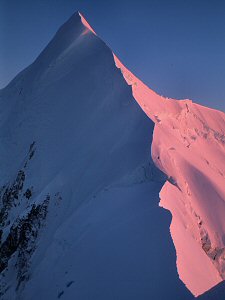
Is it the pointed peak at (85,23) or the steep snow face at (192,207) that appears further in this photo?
the pointed peak at (85,23)

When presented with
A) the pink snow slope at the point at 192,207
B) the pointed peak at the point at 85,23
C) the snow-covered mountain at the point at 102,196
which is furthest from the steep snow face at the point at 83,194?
the pointed peak at the point at 85,23

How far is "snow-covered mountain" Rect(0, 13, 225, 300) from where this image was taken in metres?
12.5

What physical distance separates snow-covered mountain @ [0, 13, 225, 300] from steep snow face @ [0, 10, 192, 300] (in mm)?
54

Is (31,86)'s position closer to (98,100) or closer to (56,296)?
(98,100)

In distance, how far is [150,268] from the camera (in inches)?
465

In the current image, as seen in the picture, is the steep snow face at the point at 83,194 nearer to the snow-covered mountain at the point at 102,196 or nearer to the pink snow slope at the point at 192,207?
the snow-covered mountain at the point at 102,196

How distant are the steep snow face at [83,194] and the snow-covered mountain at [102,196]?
5 centimetres

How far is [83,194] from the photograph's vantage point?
1903cm

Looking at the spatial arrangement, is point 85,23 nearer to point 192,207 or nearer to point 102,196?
point 102,196

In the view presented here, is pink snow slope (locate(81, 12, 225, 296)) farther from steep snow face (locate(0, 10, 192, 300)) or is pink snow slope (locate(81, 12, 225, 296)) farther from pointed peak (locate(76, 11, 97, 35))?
pointed peak (locate(76, 11, 97, 35))

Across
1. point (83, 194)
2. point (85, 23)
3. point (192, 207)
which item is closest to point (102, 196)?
point (83, 194)

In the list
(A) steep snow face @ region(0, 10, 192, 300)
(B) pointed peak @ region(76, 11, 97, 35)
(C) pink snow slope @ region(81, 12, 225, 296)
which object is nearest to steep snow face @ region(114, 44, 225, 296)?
(C) pink snow slope @ region(81, 12, 225, 296)

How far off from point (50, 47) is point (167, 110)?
1851cm

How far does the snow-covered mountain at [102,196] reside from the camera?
41.1ft
